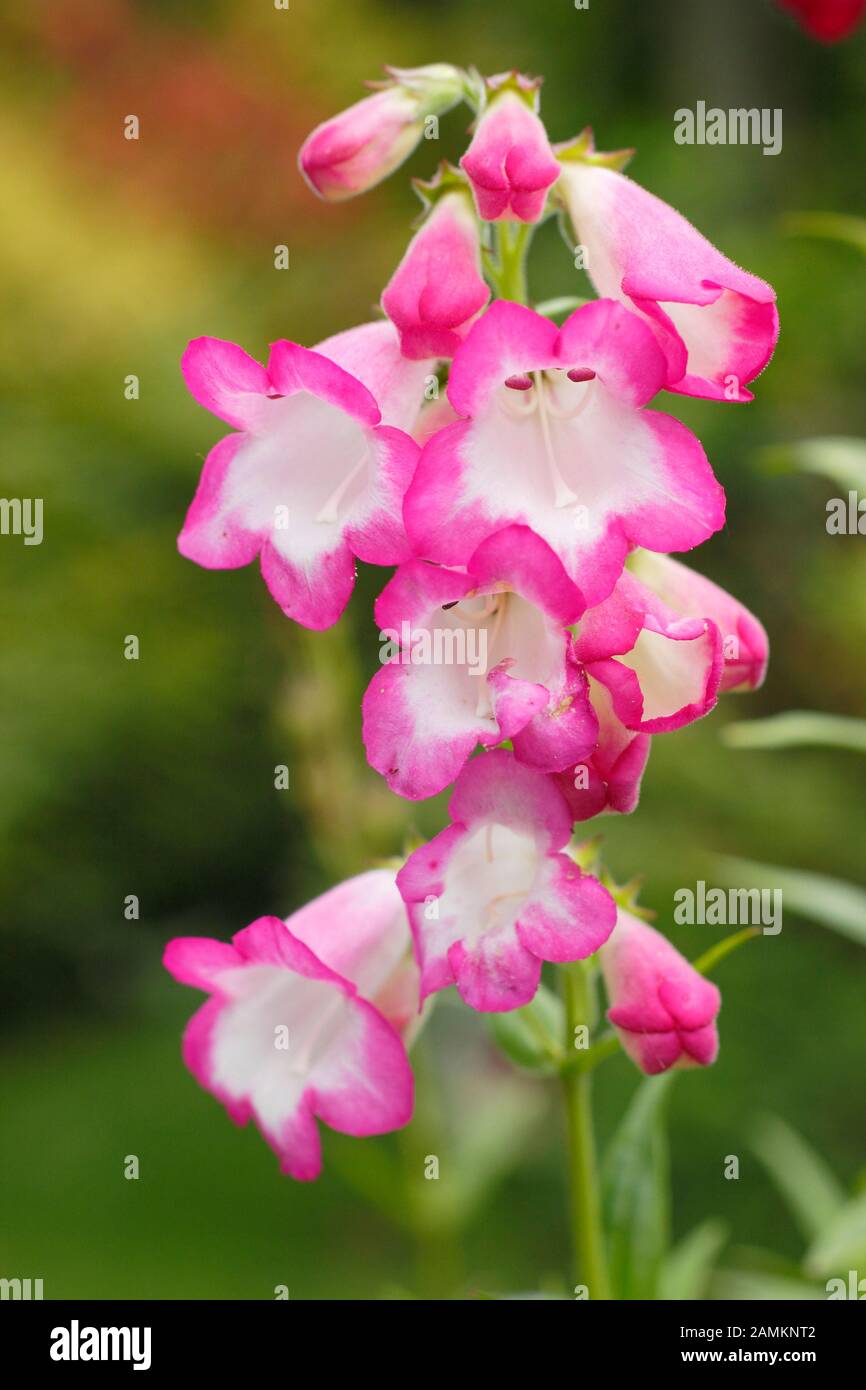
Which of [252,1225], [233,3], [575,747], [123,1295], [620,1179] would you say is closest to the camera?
[575,747]

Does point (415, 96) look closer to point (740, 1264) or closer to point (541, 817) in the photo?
point (541, 817)

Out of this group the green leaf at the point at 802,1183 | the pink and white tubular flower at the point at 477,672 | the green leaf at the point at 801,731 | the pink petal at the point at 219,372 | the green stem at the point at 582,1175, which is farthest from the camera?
the green leaf at the point at 802,1183

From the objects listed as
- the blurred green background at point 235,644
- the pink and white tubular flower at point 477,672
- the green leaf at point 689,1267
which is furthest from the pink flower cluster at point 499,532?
the blurred green background at point 235,644

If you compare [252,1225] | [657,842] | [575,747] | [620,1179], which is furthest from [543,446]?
[252,1225]

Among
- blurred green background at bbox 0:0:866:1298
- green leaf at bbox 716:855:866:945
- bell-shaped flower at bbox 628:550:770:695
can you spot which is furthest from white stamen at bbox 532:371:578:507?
blurred green background at bbox 0:0:866:1298

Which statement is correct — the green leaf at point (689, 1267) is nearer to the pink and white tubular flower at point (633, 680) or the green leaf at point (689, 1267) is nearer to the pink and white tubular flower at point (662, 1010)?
the pink and white tubular flower at point (662, 1010)

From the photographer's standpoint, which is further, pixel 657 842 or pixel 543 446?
pixel 657 842

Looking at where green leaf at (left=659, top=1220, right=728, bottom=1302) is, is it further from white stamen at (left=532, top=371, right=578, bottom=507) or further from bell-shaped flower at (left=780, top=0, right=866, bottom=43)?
bell-shaped flower at (left=780, top=0, right=866, bottom=43)

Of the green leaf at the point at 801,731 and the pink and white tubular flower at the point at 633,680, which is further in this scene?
the green leaf at the point at 801,731
